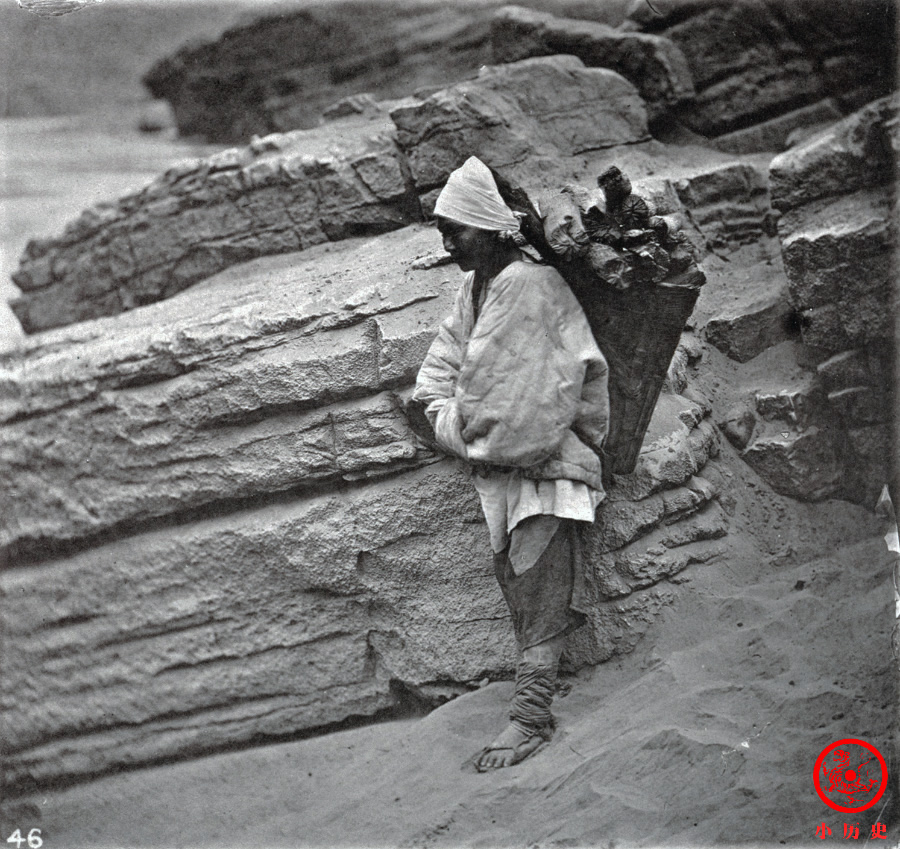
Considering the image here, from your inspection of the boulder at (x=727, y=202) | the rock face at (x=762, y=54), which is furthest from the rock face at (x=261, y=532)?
the rock face at (x=762, y=54)

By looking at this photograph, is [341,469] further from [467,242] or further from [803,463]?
[803,463]

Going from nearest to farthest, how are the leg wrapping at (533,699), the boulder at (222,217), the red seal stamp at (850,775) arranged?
the red seal stamp at (850,775) → the leg wrapping at (533,699) → the boulder at (222,217)

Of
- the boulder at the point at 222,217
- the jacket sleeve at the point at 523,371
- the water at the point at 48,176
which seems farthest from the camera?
the water at the point at 48,176

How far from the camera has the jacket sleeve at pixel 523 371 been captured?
10.6 ft

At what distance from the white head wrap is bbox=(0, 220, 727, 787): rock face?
0.52m

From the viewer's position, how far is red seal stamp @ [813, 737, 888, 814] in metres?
3.03

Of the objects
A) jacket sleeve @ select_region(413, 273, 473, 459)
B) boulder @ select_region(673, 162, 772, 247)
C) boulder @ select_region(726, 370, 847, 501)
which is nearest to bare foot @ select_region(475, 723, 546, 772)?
jacket sleeve @ select_region(413, 273, 473, 459)

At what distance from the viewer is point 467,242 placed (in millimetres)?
3385

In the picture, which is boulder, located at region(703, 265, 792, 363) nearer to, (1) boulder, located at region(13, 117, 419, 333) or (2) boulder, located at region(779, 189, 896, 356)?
(2) boulder, located at region(779, 189, 896, 356)

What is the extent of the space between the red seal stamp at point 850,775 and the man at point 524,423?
2.81ft

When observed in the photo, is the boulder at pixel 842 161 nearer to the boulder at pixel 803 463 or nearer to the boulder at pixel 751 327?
the boulder at pixel 751 327

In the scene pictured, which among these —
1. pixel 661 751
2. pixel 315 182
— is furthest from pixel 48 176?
pixel 661 751

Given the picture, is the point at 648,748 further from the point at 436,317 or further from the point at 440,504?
the point at 436,317

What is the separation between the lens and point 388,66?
542 cm
